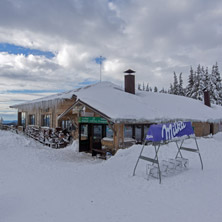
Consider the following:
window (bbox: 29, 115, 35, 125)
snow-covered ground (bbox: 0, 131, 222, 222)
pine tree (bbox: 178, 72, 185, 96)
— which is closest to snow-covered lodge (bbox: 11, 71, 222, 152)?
snow-covered ground (bbox: 0, 131, 222, 222)

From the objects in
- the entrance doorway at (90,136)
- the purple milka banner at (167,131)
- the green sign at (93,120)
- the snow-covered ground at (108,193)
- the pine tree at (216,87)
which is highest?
the pine tree at (216,87)

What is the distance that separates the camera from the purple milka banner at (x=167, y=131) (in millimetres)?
6426

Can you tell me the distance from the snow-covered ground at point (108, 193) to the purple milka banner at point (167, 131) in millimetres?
1413

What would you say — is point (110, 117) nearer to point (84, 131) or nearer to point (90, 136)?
point (90, 136)

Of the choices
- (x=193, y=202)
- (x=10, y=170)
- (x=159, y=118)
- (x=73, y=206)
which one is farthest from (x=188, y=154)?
(x=10, y=170)

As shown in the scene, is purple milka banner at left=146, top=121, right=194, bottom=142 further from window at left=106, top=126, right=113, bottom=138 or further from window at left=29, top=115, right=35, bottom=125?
window at left=29, top=115, right=35, bottom=125

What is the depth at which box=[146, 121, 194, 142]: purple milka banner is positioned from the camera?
6.43m

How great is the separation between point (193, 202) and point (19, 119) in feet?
83.6

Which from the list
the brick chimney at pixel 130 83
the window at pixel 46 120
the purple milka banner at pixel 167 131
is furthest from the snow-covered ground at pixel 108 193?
the window at pixel 46 120

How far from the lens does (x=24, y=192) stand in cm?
593

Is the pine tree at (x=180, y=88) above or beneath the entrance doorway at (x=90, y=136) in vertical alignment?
above

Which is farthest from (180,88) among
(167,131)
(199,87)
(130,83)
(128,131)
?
(167,131)

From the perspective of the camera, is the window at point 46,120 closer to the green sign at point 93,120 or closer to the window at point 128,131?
the green sign at point 93,120

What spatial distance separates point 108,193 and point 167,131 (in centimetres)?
288
